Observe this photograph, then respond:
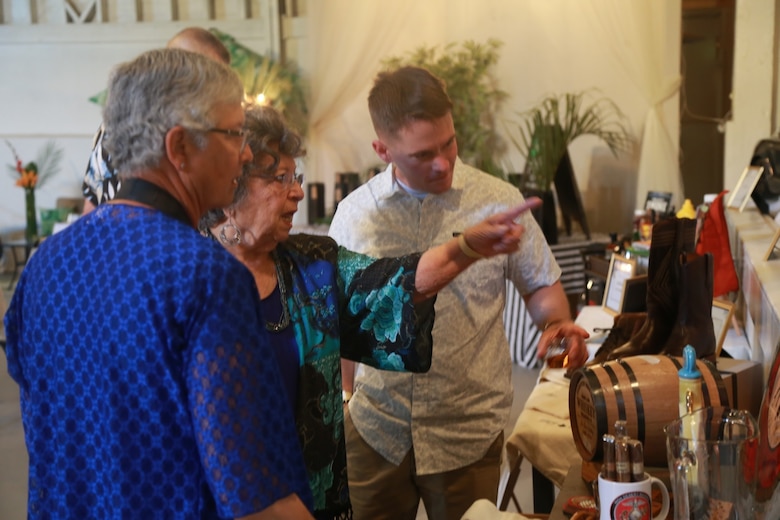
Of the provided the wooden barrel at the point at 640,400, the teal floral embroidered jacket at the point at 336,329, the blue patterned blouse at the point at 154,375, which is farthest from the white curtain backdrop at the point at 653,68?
the blue patterned blouse at the point at 154,375

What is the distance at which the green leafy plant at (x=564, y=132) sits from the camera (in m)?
6.96

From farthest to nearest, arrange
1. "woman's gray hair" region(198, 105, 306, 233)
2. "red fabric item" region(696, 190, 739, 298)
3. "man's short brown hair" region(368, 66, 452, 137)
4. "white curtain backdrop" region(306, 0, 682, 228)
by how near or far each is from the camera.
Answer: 1. "white curtain backdrop" region(306, 0, 682, 228)
2. "red fabric item" region(696, 190, 739, 298)
3. "man's short brown hair" region(368, 66, 452, 137)
4. "woman's gray hair" region(198, 105, 306, 233)

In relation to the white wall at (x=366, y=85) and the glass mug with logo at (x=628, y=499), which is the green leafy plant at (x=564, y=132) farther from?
the glass mug with logo at (x=628, y=499)

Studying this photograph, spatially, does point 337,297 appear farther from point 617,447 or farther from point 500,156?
point 500,156

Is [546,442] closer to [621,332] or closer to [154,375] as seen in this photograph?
[621,332]

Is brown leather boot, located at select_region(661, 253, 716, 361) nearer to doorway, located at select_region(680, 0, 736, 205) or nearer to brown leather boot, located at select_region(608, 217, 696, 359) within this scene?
brown leather boot, located at select_region(608, 217, 696, 359)

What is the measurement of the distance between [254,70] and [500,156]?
101 inches

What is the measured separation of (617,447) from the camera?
59.5 inches

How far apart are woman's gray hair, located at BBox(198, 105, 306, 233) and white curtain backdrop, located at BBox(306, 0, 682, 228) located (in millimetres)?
6058

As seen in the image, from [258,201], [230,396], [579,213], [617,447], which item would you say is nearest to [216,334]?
[230,396]

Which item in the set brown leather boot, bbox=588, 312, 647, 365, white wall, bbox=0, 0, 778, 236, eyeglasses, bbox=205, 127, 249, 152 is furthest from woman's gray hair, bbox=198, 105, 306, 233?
white wall, bbox=0, 0, 778, 236

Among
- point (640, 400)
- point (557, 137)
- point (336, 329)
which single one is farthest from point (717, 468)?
point (557, 137)

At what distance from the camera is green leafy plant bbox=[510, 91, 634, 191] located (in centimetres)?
696

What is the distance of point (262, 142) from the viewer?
176cm
